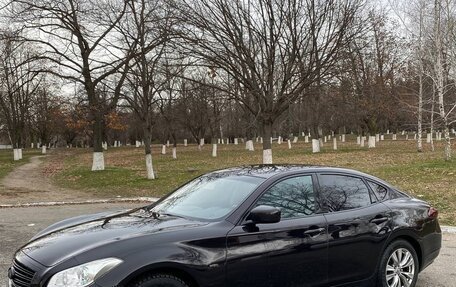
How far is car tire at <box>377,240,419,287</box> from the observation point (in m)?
4.87

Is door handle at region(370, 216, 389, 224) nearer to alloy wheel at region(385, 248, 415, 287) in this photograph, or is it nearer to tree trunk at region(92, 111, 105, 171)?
alloy wheel at region(385, 248, 415, 287)

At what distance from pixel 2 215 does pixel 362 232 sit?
8.95 metres

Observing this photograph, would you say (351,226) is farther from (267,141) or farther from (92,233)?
(267,141)

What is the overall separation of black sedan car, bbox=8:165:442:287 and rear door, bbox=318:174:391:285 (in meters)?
0.01

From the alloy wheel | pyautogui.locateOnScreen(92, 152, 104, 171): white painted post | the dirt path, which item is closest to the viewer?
the alloy wheel

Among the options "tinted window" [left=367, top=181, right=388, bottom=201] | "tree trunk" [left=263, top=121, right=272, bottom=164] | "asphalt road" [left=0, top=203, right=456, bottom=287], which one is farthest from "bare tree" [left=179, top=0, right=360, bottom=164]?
Result: "tinted window" [left=367, top=181, right=388, bottom=201]

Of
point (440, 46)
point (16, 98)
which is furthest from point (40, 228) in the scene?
point (16, 98)

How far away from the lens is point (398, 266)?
5.01 metres

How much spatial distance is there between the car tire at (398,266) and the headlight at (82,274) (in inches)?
115

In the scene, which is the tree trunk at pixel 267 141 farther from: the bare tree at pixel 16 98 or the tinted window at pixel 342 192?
the bare tree at pixel 16 98

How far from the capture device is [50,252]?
3.63 m

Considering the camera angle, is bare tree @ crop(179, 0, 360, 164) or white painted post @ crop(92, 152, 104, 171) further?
white painted post @ crop(92, 152, 104, 171)

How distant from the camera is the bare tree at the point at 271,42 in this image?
14.8m

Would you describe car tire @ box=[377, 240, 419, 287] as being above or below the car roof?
below
